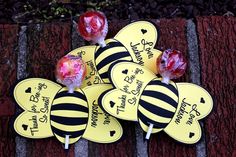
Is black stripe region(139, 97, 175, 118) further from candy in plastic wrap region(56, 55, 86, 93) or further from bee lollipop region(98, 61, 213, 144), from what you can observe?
candy in plastic wrap region(56, 55, 86, 93)

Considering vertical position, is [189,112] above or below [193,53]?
below

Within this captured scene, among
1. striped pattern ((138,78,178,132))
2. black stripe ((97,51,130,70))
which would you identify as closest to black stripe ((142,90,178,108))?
striped pattern ((138,78,178,132))

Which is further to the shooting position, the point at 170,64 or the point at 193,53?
the point at 193,53

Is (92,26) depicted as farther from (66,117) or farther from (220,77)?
(220,77)

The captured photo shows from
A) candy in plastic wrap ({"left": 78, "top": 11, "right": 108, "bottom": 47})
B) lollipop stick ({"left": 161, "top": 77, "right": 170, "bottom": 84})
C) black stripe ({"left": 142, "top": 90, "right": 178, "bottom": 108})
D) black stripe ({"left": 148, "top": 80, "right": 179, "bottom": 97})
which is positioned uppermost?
candy in plastic wrap ({"left": 78, "top": 11, "right": 108, "bottom": 47})

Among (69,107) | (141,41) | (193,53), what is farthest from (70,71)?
(193,53)

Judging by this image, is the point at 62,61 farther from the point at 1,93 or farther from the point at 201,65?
the point at 201,65

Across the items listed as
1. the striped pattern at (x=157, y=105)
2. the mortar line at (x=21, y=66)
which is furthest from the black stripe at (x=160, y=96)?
the mortar line at (x=21, y=66)
